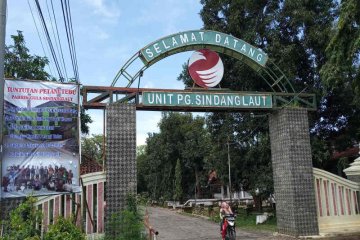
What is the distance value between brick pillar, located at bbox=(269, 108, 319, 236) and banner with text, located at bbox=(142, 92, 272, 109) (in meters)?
0.92

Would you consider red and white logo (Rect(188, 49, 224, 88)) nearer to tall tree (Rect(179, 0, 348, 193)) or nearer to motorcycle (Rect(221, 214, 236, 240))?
motorcycle (Rect(221, 214, 236, 240))

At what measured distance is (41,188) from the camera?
8.87 m

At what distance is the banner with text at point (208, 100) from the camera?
11.1 m

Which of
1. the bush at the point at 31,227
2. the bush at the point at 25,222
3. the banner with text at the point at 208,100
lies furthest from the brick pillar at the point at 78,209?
the bush at the point at 25,222

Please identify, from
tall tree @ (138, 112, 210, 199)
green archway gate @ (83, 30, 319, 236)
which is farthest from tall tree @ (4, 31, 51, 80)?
tall tree @ (138, 112, 210, 199)

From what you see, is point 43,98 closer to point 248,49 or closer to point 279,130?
point 248,49

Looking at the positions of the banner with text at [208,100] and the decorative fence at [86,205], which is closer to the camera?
the decorative fence at [86,205]

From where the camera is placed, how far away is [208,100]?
11.4 m

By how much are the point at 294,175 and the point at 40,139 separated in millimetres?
7247

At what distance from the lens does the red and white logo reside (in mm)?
11664

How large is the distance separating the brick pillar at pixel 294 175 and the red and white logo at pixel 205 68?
7.89 ft

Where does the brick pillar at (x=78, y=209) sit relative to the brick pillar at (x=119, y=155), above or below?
below

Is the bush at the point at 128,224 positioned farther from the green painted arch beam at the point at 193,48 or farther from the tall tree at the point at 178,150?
the tall tree at the point at 178,150

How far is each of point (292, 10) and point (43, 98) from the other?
1188 cm
